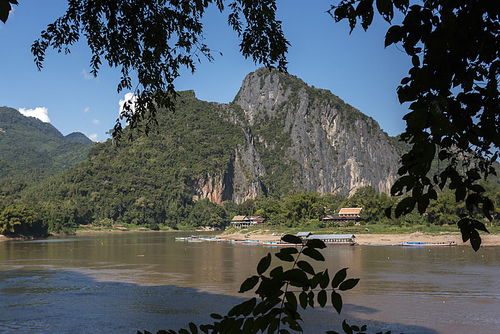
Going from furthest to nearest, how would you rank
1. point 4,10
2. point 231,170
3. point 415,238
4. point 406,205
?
→ point 231,170
point 415,238
point 406,205
point 4,10

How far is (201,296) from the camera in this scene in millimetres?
17781

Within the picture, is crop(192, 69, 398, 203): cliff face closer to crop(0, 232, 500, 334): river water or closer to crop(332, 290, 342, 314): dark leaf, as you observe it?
crop(0, 232, 500, 334): river water

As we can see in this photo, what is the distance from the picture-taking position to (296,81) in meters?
170

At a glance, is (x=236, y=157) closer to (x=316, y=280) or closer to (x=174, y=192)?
(x=174, y=192)

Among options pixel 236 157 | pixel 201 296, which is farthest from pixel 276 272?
pixel 236 157

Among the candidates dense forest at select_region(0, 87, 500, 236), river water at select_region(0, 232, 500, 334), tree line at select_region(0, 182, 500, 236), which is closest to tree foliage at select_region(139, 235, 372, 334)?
river water at select_region(0, 232, 500, 334)

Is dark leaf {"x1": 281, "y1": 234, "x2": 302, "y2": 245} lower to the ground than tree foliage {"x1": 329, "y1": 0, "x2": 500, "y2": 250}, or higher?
lower

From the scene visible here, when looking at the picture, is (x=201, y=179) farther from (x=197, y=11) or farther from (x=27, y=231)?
(x=197, y=11)


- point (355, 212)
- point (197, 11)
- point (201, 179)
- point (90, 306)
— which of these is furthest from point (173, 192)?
point (197, 11)

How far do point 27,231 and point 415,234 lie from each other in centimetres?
5428

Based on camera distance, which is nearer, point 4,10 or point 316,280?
point 4,10

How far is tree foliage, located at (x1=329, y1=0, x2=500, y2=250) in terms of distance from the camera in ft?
4.71

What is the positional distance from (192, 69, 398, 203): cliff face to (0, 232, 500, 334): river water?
115m

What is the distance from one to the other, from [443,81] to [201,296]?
690 inches
